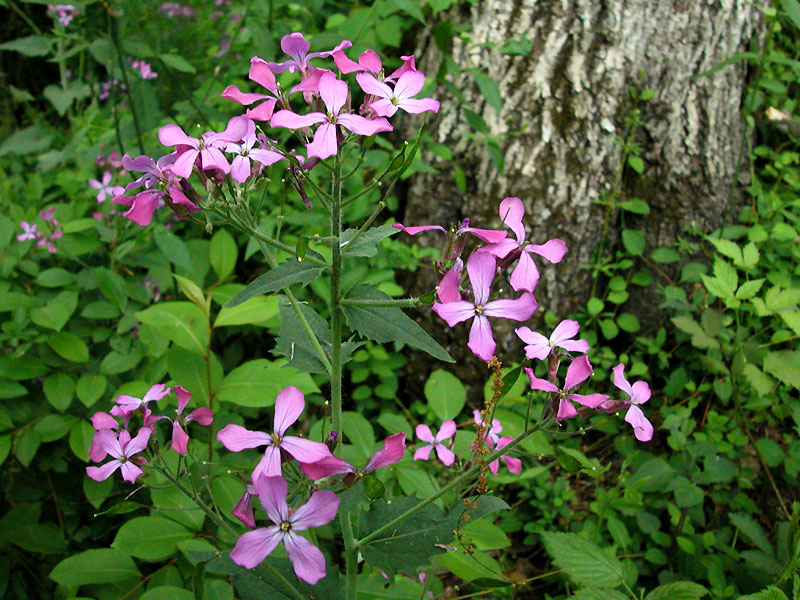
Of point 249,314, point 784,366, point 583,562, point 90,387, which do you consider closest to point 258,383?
point 249,314

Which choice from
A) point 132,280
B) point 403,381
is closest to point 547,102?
point 403,381

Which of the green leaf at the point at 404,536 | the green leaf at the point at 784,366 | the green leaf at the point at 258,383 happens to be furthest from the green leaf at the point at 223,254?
the green leaf at the point at 784,366

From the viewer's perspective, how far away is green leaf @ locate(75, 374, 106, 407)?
5.41 feet

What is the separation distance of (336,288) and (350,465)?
0.98 ft

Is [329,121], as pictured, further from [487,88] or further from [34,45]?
[34,45]

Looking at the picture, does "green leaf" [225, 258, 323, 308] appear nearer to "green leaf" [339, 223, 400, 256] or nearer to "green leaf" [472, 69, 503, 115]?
"green leaf" [339, 223, 400, 256]

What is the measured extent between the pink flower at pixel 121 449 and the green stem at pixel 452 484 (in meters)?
0.45

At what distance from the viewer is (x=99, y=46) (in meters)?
2.11

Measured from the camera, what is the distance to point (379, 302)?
39.6 inches

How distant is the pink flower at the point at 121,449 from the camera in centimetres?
113

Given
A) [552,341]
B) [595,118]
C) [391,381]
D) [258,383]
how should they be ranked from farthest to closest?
[595,118] < [391,381] < [258,383] < [552,341]

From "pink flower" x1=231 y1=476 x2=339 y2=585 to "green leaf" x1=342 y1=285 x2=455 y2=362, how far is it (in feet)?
0.85

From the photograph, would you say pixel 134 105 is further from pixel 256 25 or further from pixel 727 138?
pixel 727 138

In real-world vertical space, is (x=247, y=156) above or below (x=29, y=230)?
above
